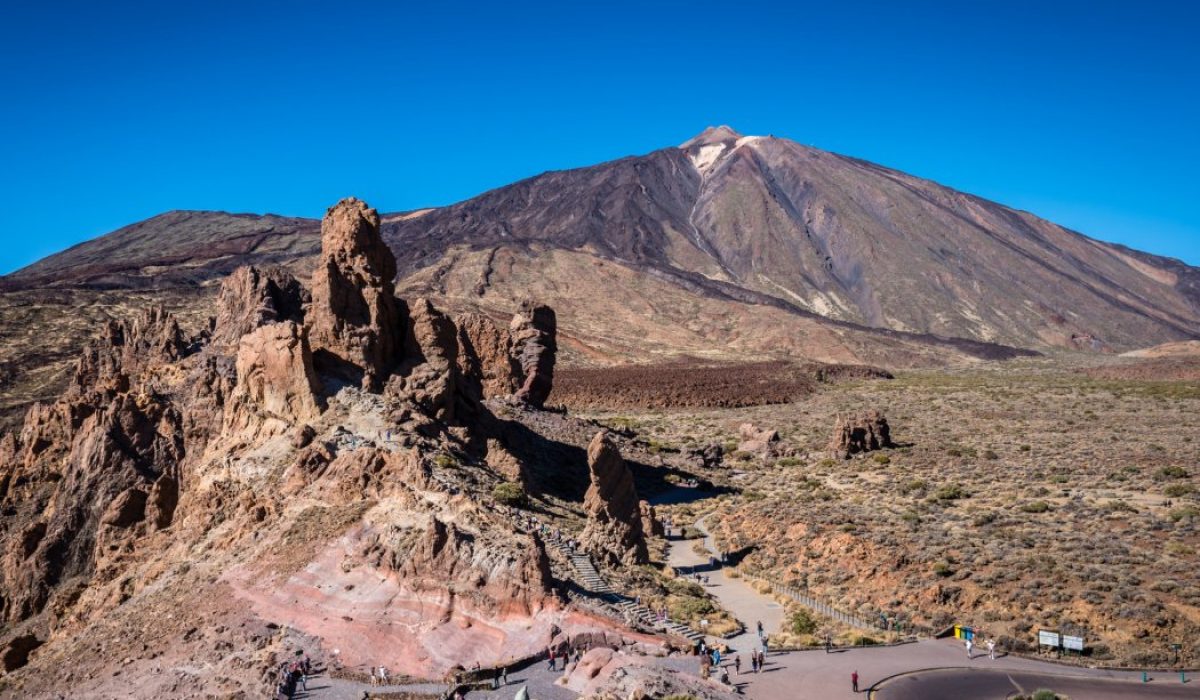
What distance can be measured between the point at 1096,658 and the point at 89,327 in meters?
102

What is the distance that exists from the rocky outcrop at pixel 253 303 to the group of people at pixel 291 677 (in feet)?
71.9

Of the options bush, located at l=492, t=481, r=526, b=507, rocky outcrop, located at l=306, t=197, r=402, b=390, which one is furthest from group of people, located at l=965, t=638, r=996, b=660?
rocky outcrop, located at l=306, t=197, r=402, b=390

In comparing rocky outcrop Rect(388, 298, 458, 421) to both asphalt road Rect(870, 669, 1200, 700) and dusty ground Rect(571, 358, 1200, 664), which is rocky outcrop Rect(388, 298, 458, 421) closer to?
dusty ground Rect(571, 358, 1200, 664)

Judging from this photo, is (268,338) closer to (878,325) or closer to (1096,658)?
(1096,658)

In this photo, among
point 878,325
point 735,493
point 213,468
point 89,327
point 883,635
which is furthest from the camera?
point 878,325

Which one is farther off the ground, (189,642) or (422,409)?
(422,409)

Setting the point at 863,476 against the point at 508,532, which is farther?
the point at 863,476

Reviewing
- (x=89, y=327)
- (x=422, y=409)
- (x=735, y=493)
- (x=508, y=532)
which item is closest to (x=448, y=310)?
(x=89, y=327)

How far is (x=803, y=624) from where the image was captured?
86.6 ft

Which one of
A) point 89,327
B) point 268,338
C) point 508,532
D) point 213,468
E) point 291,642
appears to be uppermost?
point 89,327

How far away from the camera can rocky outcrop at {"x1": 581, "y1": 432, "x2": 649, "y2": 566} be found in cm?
3084

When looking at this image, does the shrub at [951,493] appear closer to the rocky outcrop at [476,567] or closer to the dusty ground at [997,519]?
the dusty ground at [997,519]

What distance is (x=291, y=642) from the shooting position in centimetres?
2186

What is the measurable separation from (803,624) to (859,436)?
3391cm
